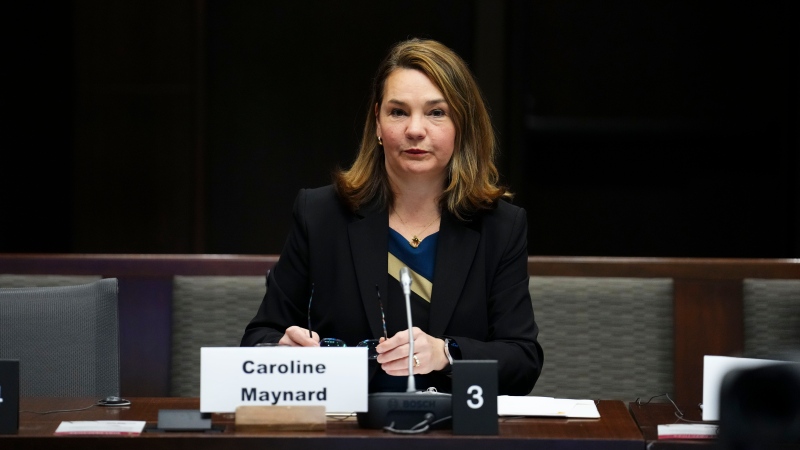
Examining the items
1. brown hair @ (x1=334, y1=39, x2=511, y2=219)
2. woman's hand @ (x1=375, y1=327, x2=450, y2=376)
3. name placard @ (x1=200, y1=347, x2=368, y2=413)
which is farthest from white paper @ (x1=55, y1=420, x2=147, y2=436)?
brown hair @ (x1=334, y1=39, x2=511, y2=219)

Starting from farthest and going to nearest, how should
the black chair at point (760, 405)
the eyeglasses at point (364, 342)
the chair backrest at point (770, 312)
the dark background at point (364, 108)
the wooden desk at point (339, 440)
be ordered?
1. the dark background at point (364, 108)
2. the chair backrest at point (770, 312)
3. the eyeglasses at point (364, 342)
4. the wooden desk at point (339, 440)
5. the black chair at point (760, 405)

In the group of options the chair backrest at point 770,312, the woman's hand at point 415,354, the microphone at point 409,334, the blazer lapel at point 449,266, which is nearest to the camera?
the microphone at point 409,334

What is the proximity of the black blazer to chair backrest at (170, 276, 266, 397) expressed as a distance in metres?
0.60

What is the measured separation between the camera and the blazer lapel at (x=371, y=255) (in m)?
2.39

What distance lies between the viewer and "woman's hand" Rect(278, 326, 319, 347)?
2090mm

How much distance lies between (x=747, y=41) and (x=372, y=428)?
3.63 metres

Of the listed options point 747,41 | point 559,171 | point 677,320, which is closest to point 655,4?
point 747,41

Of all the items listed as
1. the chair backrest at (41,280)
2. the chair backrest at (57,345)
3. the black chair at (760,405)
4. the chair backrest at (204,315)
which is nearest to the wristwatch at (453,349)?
the chair backrest at (57,345)

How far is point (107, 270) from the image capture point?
10.2 feet

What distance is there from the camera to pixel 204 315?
3.08m

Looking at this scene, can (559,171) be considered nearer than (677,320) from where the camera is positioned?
No

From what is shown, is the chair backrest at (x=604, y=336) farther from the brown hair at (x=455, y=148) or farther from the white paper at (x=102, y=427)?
the white paper at (x=102, y=427)

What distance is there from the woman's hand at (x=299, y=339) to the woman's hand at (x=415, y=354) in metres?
0.14

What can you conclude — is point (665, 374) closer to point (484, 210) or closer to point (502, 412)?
point (484, 210)
